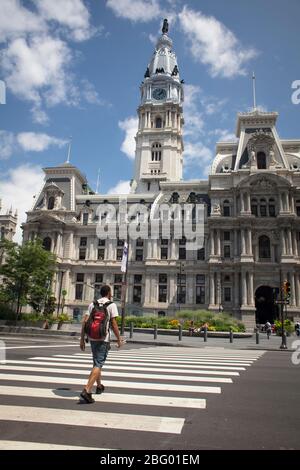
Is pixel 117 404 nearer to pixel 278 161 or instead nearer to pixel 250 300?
pixel 250 300

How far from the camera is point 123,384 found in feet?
23.9

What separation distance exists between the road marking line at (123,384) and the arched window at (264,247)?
4537cm

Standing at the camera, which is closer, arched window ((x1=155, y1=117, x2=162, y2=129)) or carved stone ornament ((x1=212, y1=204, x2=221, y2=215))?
carved stone ornament ((x1=212, y1=204, x2=221, y2=215))

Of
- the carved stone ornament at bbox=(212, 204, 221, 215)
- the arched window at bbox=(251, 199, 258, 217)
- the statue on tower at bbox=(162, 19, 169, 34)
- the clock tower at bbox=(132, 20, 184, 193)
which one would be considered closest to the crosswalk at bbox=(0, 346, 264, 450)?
the carved stone ornament at bbox=(212, 204, 221, 215)

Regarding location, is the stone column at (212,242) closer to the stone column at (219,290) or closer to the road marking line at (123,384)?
the stone column at (219,290)

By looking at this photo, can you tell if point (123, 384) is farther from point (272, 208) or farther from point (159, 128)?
point (159, 128)

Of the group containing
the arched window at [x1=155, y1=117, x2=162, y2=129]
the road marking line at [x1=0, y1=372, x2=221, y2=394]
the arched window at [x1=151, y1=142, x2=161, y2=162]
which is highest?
the arched window at [x1=155, y1=117, x2=162, y2=129]

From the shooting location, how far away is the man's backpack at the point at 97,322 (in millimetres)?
6203

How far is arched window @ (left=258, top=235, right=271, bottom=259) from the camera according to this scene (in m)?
50.0

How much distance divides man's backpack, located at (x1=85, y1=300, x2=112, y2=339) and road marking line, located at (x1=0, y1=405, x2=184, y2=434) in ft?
4.34

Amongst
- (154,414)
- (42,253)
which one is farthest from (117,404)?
(42,253)

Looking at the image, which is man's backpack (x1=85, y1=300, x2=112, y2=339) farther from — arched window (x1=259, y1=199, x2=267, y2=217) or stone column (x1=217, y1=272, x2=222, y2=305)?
arched window (x1=259, y1=199, x2=267, y2=217)

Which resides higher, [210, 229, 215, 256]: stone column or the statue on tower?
the statue on tower

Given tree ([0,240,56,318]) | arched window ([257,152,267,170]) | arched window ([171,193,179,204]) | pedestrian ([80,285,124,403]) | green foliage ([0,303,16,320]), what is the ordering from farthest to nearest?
arched window ([171,193,179,204]) < arched window ([257,152,267,170]) < tree ([0,240,56,318]) < green foliage ([0,303,16,320]) < pedestrian ([80,285,124,403])
